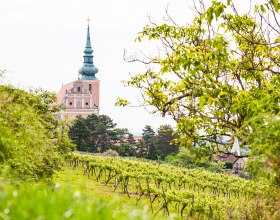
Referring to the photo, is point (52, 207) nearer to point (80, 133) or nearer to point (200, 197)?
point (200, 197)

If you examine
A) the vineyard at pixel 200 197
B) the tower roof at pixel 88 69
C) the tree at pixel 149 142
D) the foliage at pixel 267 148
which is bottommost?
the vineyard at pixel 200 197

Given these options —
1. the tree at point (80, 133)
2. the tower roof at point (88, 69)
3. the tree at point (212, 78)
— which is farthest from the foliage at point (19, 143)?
the tower roof at point (88, 69)

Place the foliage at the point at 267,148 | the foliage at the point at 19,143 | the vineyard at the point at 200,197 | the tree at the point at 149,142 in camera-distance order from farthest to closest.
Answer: the tree at the point at 149,142
the vineyard at the point at 200,197
the foliage at the point at 19,143
the foliage at the point at 267,148

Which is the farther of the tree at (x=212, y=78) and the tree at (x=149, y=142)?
the tree at (x=149, y=142)

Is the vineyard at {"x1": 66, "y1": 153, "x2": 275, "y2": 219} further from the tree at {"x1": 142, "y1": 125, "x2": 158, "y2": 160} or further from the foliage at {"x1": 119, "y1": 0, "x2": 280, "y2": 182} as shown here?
the tree at {"x1": 142, "y1": 125, "x2": 158, "y2": 160}

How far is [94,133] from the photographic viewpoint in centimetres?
6475

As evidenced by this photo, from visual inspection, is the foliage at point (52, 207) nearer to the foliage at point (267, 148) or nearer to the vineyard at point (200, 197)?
the foliage at point (267, 148)

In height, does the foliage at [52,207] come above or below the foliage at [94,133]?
below

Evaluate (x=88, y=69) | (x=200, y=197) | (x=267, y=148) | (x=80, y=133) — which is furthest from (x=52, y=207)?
(x=88, y=69)

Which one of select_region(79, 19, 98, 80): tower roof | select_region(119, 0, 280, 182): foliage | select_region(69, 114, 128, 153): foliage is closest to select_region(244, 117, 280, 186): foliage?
select_region(119, 0, 280, 182): foliage

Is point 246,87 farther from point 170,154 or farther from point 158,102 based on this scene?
point 170,154

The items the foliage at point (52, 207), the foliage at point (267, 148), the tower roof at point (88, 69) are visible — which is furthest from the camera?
the tower roof at point (88, 69)

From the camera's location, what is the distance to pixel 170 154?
211 feet

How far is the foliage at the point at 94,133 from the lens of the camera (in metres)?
63.5
